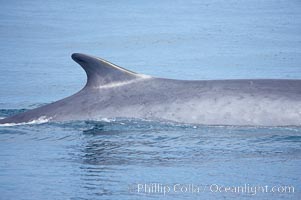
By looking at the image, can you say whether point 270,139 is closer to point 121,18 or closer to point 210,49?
point 210,49

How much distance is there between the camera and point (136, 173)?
376 inches

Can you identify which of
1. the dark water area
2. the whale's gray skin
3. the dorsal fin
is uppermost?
the dorsal fin

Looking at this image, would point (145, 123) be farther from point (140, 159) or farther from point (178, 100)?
point (140, 159)

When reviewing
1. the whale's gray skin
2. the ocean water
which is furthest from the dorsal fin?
the ocean water

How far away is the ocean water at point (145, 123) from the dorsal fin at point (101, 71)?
0.57 m

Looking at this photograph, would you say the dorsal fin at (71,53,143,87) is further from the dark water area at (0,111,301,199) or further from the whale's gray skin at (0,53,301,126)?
the dark water area at (0,111,301,199)

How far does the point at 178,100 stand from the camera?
1145 cm

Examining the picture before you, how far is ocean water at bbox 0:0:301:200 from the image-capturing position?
9164 millimetres

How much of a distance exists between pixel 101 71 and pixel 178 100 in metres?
1.12

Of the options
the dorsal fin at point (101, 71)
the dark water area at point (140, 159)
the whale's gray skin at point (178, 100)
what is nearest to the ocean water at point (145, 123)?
the dark water area at point (140, 159)

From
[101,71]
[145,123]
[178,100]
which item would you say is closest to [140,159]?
[145,123]

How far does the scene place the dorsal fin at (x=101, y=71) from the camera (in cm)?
1173

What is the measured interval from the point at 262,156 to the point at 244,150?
0.34 metres

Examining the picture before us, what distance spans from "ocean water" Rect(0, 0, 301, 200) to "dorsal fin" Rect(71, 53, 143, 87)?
573mm
